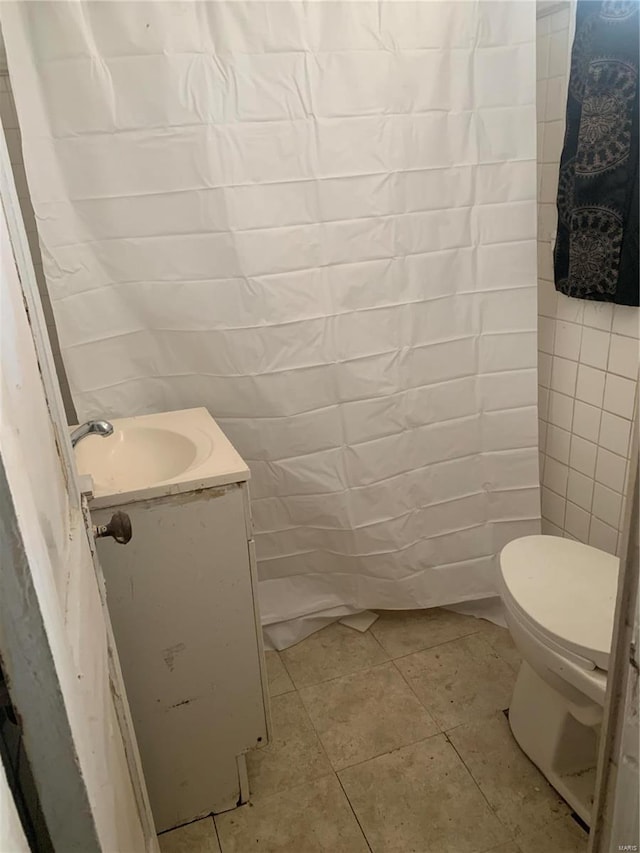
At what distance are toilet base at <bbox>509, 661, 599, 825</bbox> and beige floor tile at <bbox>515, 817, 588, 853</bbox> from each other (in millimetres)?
35

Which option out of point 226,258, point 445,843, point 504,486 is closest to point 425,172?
point 226,258

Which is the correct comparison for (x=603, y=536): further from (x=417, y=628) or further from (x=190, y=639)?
(x=190, y=639)

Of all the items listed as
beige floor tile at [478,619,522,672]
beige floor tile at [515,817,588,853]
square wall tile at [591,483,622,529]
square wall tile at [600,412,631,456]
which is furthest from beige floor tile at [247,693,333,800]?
square wall tile at [600,412,631,456]

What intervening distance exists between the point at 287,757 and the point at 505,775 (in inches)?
20.6

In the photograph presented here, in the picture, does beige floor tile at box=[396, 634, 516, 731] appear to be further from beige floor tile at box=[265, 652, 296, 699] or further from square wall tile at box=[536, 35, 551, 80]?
square wall tile at box=[536, 35, 551, 80]

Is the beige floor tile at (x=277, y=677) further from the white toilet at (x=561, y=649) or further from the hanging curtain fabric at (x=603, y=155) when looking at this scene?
the hanging curtain fabric at (x=603, y=155)

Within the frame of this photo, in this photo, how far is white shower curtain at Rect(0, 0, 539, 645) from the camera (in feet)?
4.74

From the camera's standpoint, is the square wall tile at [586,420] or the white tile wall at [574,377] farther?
the square wall tile at [586,420]

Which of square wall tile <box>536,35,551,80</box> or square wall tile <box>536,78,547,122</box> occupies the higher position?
square wall tile <box>536,35,551,80</box>

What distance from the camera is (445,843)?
4.58 ft

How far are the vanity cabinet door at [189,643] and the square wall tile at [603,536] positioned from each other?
1.03 meters

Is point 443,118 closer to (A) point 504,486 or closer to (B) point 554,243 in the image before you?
(B) point 554,243

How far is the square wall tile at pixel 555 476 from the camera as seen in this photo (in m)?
1.99

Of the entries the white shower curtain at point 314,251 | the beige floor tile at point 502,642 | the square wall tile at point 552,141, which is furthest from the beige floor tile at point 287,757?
the square wall tile at point 552,141
